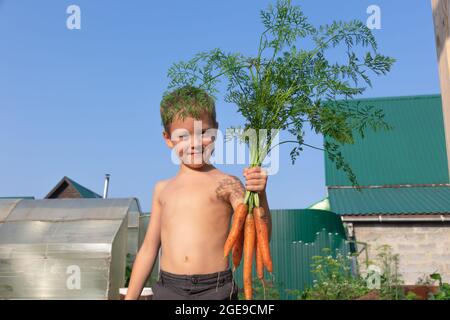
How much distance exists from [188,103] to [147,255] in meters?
0.87

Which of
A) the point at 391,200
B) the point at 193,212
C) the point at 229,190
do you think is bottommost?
the point at 193,212

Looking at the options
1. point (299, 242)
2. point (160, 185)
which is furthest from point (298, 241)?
point (160, 185)

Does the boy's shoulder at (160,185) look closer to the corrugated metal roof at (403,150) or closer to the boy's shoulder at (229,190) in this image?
the boy's shoulder at (229,190)

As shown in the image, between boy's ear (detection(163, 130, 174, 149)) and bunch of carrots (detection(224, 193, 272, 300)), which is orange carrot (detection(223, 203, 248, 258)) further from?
boy's ear (detection(163, 130, 174, 149))

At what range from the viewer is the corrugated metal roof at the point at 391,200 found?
916 cm

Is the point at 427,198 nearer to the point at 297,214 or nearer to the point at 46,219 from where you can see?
the point at 297,214

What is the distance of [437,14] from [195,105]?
4.50ft

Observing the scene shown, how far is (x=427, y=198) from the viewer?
10.0 meters

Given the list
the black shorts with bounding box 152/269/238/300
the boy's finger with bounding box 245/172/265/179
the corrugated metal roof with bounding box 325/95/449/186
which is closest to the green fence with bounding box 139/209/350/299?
the corrugated metal roof with bounding box 325/95/449/186

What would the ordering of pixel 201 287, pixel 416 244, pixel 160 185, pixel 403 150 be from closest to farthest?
pixel 201 287 → pixel 160 185 → pixel 416 244 → pixel 403 150

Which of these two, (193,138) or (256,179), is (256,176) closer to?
(256,179)

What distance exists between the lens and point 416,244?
918 cm
